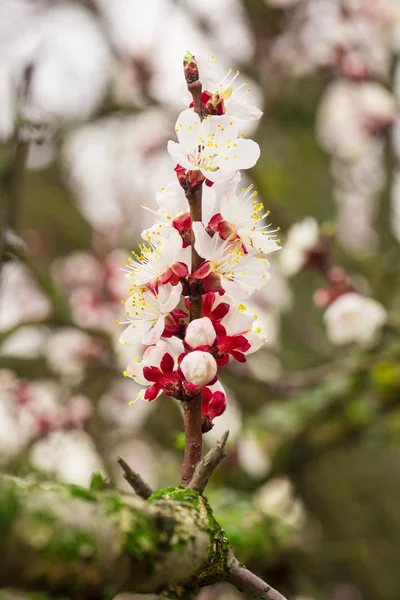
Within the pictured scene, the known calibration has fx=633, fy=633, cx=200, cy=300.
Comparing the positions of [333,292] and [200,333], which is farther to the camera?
[333,292]

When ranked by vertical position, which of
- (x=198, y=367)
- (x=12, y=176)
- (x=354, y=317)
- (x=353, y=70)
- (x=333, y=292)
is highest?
(x=353, y=70)

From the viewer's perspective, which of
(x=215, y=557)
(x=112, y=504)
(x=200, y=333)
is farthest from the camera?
(x=200, y=333)

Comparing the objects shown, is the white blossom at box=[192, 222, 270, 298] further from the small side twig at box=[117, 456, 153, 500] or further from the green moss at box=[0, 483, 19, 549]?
the green moss at box=[0, 483, 19, 549]

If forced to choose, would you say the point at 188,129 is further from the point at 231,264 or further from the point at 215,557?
the point at 215,557

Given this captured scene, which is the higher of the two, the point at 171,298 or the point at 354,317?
the point at 354,317

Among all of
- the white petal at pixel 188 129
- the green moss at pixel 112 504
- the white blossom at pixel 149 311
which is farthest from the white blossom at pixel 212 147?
the green moss at pixel 112 504

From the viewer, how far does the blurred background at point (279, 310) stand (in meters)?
3.24

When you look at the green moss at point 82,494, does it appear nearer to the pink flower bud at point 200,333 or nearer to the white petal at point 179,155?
the pink flower bud at point 200,333

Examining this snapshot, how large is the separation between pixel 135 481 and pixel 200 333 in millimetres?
258

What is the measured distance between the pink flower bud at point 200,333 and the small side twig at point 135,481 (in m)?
0.21

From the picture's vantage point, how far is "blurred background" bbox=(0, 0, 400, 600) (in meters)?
3.24

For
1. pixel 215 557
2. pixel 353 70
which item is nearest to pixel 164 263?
pixel 215 557

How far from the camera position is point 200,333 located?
3.34 feet

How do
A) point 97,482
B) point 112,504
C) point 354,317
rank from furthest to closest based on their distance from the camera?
point 354,317 < point 97,482 < point 112,504
